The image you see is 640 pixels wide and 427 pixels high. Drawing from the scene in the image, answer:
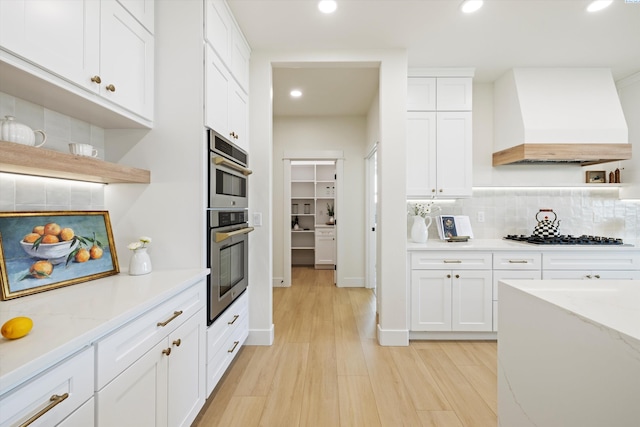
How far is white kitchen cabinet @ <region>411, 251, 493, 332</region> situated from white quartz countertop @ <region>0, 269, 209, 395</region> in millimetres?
2003

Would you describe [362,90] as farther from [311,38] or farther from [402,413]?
[402,413]

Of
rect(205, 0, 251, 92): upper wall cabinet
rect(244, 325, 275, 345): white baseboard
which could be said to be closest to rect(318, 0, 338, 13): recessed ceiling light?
rect(205, 0, 251, 92): upper wall cabinet

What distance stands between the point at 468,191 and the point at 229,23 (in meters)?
2.66

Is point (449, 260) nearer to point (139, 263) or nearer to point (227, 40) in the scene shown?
point (139, 263)

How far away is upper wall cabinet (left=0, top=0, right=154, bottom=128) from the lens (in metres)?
1.00

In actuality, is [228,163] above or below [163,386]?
above

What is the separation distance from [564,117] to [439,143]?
4.00ft

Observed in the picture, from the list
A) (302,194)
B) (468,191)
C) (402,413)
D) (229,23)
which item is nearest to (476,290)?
(468,191)

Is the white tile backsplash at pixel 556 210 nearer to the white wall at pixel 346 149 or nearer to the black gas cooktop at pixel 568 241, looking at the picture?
the black gas cooktop at pixel 568 241

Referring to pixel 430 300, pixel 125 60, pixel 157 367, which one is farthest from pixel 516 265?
pixel 125 60

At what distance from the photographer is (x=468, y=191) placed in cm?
296

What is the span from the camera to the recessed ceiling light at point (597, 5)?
79.5 inches

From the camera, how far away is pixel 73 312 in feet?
3.28

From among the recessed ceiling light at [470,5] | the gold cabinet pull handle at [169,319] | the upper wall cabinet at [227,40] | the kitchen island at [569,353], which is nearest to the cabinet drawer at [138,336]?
the gold cabinet pull handle at [169,319]
